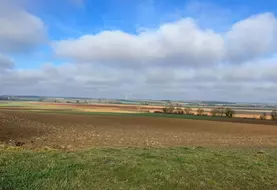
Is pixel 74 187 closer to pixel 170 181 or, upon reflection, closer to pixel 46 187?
pixel 46 187

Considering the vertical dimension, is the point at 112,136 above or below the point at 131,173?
below

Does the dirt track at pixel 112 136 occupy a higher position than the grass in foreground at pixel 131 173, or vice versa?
the grass in foreground at pixel 131 173

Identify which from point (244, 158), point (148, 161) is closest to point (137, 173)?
point (148, 161)

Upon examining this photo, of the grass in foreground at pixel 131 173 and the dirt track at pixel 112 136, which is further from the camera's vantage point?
the dirt track at pixel 112 136

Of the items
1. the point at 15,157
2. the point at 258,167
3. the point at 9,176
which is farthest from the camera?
the point at 15,157

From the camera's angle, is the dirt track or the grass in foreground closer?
the grass in foreground

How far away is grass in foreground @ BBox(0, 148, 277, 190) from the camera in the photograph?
9484 mm

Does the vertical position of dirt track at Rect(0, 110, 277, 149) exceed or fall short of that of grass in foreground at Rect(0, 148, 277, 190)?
it falls short

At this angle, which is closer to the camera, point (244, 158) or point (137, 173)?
point (137, 173)

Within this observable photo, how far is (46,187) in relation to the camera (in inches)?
352

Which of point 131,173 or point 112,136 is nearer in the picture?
point 131,173

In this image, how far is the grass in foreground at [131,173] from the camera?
31.1ft

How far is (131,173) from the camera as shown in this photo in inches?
420

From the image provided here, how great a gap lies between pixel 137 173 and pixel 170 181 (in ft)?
4.15
